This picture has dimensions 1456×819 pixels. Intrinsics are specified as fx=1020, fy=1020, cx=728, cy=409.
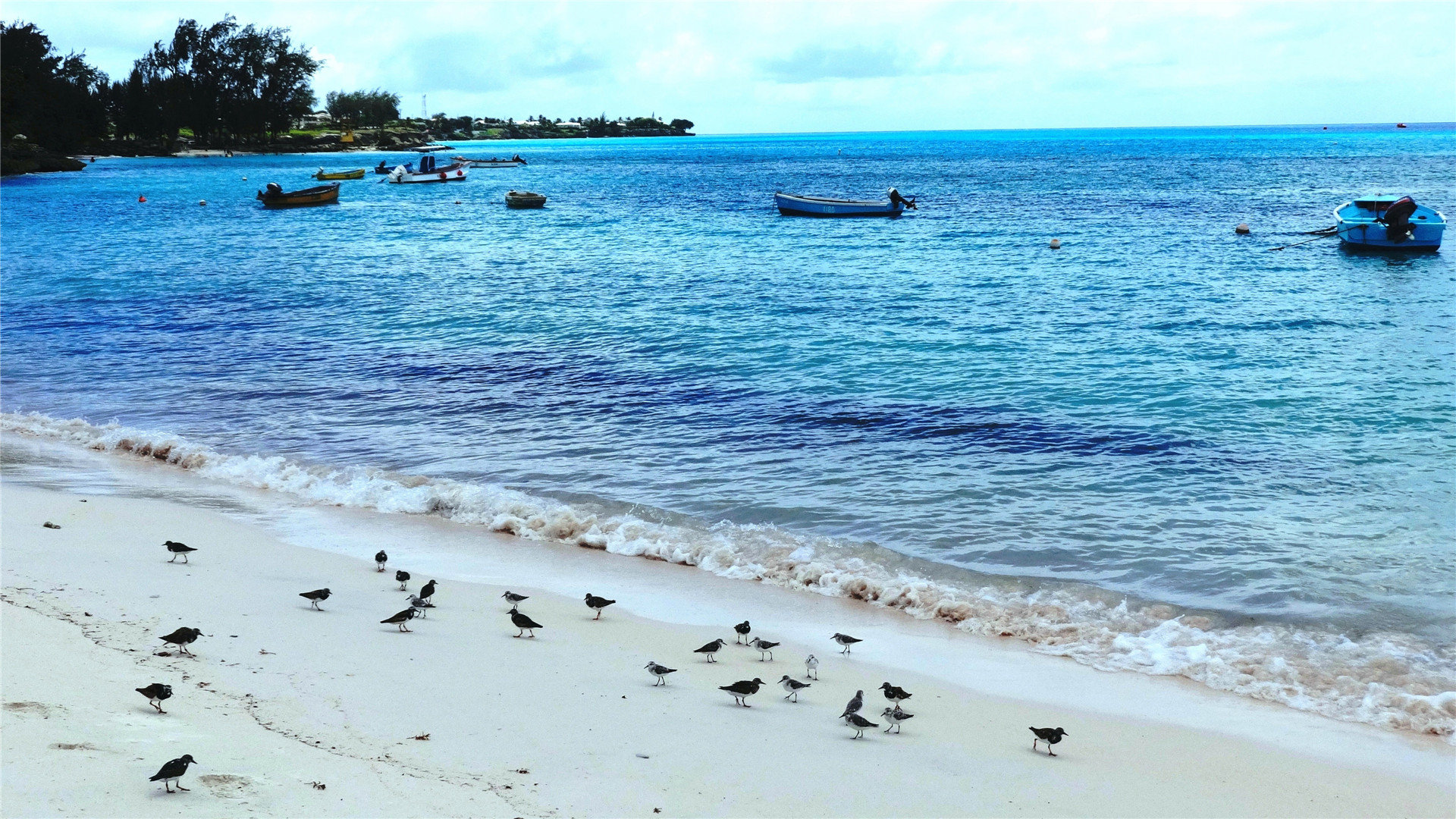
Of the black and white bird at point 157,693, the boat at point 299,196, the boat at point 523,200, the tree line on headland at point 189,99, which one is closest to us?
the black and white bird at point 157,693

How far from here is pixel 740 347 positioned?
23484 mm

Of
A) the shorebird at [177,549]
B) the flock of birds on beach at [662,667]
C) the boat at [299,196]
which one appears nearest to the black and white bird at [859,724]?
the flock of birds on beach at [662,667]

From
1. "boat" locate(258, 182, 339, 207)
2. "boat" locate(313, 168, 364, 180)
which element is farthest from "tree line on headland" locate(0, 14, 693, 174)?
"boat" locate(258, 182, 339, 207)

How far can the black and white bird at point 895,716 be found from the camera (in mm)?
7465

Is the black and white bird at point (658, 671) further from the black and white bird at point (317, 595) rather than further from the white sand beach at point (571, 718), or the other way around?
the black and white bird at point (317, 595)

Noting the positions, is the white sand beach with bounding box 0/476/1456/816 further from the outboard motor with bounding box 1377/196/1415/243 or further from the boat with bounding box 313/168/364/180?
the boat with bounding box 313/168/364/180

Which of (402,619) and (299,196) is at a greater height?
(299,196)

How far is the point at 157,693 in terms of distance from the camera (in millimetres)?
6680

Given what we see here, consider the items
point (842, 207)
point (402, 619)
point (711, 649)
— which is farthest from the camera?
point (842, 207)

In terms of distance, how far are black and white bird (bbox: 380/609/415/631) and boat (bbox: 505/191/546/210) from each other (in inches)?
2406

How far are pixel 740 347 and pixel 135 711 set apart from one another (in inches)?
695

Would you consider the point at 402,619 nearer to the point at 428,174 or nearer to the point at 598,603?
the point at 598,603

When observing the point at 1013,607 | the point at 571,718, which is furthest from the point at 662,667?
the point at 1013,607

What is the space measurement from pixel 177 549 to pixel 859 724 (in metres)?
7.42
